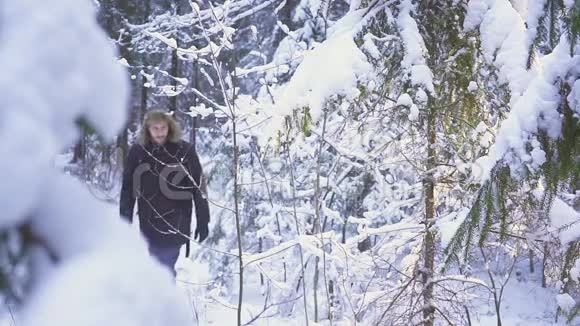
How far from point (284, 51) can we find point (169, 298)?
22.9 ft

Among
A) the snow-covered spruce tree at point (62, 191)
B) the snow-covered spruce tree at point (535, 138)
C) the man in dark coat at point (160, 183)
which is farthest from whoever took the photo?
the man in dark coat at point (160, 183)

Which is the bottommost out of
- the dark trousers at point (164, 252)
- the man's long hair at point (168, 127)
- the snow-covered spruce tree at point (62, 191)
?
the dark trousers at point (164, 252)

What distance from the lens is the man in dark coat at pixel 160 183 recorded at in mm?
4254

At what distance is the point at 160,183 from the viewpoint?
13.9 feet

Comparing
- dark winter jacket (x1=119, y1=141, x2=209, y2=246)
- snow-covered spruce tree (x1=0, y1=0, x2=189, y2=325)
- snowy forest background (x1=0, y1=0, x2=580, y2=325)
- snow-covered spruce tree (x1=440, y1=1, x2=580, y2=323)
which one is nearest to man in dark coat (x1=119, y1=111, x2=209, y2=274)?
dark winter jacket (x1=119, y1=141, x2=209, y2=246)

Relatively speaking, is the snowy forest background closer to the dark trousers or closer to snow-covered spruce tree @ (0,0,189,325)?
snow-covered spruce tree @ (0,0,189,325)

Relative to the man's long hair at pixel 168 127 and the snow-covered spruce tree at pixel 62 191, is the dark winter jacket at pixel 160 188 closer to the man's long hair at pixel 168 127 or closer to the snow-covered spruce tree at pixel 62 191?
the man's long hair at pixel 168 127

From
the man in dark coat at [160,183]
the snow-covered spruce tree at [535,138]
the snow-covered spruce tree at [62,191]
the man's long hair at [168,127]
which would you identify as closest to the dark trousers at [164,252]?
the man in dark coat at [160,183]

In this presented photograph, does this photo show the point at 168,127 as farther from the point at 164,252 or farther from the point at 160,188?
the point at 164,252

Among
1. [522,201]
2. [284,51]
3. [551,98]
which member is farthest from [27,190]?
[284,51]

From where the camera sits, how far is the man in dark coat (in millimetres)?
4254

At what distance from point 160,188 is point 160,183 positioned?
4 centimetres

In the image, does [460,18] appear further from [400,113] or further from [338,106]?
[338,106]

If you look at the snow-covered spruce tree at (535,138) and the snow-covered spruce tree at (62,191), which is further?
the snow-covered spruce tree at (535,138)
